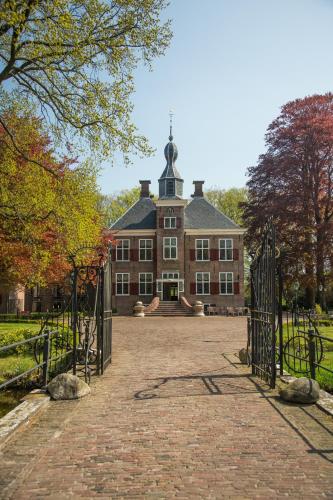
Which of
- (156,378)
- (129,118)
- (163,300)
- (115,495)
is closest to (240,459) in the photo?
(115,495)

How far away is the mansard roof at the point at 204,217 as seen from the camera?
129 ft

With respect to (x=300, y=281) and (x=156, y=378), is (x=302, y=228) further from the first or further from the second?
(x=156, y=378)

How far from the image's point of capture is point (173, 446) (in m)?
4.80

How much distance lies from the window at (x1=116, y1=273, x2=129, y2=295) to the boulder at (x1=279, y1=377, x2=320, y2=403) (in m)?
32.6

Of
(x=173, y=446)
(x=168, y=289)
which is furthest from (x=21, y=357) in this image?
(x=168, y=289)

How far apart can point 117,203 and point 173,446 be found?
54.7 meters

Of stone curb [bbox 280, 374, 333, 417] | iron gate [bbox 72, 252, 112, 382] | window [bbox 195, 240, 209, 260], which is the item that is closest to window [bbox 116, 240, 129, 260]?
window [bbox 195, 240, 209, 260]

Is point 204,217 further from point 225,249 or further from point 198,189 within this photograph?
point 198,189

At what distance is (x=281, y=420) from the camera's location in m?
5.82

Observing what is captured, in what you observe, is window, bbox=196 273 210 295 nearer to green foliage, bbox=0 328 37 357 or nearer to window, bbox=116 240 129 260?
window, bbox=116 240 129 260

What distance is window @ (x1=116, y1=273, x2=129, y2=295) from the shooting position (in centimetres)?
3906

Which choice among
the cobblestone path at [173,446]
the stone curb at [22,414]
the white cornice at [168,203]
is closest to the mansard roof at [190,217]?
the white cornice at [168,203]

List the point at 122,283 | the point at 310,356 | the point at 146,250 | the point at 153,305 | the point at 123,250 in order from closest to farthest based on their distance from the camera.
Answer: the point at 310,356
the point at 153,305
the point at 122,283
the point at 146,250
the point at 123,250

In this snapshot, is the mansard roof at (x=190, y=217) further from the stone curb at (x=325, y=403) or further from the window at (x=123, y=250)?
the stone curb at (x=325, y=403)
